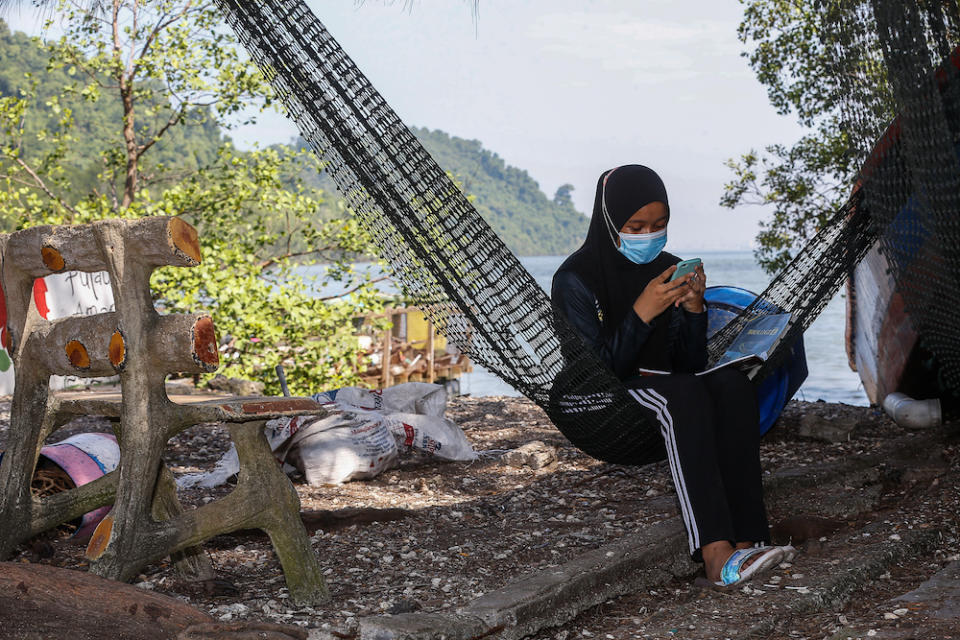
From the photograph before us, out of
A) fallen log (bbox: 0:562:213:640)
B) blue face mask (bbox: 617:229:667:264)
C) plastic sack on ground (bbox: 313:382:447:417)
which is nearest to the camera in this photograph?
fallen log (bbox: 0:562:213:640)

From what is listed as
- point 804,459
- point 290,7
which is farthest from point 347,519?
point 804,459

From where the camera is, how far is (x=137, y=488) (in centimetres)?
208

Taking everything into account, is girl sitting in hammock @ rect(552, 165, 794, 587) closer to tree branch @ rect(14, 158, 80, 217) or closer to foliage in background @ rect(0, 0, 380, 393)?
foliage in background @ rect(0, 0, 380, 393)

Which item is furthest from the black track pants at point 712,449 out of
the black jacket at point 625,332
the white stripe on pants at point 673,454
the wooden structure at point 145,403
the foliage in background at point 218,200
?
the foliage in background at point 218,200

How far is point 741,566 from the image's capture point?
2.39 metres

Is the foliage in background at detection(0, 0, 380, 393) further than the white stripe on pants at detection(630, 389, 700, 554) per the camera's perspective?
Yes

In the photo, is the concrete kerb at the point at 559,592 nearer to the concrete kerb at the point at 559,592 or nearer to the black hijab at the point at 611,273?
the concrete kerb at the point at 559,592

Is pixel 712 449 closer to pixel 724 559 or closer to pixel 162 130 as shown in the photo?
pixel 724 559

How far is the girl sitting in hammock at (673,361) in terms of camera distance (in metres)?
2.44

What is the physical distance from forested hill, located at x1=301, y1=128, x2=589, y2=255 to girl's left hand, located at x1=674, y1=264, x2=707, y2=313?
78.2 metres

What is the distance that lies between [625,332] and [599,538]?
650mm

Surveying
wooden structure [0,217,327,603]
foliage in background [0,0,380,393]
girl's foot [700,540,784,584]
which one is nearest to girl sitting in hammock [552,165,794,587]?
girl's foot [700,540,784,584]

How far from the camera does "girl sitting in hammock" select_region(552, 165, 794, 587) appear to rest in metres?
2.44

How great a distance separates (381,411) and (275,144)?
4.45 m
